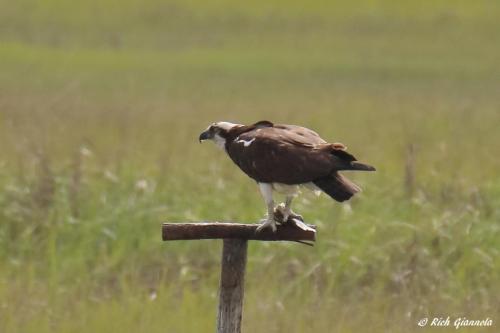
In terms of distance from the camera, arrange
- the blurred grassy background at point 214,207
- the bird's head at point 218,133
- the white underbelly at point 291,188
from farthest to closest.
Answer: the blurred grassy background at point 214,207
the bird's head at point 218,133
the white underbelly at point 291,188

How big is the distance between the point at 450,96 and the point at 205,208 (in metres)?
13.9

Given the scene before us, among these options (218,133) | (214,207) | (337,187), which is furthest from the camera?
(214,207)

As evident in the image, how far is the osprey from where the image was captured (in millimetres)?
5199

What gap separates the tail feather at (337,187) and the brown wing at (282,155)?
0.05 m

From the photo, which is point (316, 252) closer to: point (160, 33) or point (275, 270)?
point (275, 270)

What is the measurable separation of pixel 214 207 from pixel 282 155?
465cm

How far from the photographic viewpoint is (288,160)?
17.4 feet

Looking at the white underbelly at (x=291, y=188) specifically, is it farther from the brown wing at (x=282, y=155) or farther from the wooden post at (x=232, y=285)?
the wooden post at (x=232, y=285)

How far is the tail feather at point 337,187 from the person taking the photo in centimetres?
520

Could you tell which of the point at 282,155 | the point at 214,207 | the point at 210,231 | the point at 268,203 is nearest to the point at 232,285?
the point at 210,231

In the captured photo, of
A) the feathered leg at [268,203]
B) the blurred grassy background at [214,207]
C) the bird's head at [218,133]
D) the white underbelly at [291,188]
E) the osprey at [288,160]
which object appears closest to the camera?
the osprey at [288,160]

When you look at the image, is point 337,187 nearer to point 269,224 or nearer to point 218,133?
point 269,224

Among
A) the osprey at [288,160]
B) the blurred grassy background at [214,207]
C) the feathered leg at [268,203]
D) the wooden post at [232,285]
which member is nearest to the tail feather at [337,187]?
the osprey at [288,160]

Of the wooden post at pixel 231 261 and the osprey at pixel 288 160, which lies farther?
the wooden post at pixel 231 261
